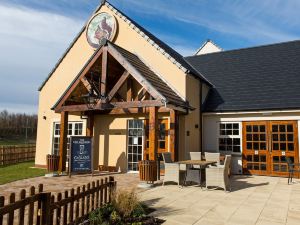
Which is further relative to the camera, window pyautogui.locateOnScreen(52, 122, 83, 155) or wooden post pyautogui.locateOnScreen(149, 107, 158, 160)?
window pyautogui.locateOnScreen(52, 122, 83, 155)

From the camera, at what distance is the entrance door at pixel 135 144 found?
1338 cm

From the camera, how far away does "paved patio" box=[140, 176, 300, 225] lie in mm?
5902

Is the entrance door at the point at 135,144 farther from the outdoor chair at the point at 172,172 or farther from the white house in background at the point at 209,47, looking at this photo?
the white house in background at the point at 209,47

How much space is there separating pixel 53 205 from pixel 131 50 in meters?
10.7

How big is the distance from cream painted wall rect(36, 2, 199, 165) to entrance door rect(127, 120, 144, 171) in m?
0.62

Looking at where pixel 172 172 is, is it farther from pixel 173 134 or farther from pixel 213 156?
pixel 213 156

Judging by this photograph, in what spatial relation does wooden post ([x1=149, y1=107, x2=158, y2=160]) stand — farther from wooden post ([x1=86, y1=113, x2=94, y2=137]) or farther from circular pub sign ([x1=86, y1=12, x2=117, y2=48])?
circular pub sign ([x1=86, y1=12, x2=117, y2=48])

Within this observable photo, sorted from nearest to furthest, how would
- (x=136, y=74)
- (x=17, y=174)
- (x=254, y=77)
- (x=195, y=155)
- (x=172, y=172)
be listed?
(x=172, y=172) → (x=136, y=74) → (x=195, y=155) → (x=17, y=174) → (x=254, y=77)

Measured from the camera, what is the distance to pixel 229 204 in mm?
→ 7176

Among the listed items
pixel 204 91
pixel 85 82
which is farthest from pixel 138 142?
pixel 204 91

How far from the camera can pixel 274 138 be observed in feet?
41.1

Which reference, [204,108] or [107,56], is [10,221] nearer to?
[107,56]

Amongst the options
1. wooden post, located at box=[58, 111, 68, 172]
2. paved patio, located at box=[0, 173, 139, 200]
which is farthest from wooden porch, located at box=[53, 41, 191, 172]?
paved patio, located at box=[0, 173, 139, 200]


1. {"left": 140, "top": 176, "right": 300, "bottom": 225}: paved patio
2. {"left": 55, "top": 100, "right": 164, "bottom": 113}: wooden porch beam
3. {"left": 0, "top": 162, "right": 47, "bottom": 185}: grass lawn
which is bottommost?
{"left": 140, "top": 176, "right": 300, "bottom": 225}: paved patio
